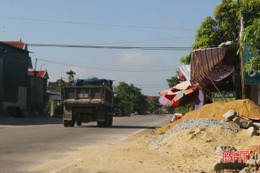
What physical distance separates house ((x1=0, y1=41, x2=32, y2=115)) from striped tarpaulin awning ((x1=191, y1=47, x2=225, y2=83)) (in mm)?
27479

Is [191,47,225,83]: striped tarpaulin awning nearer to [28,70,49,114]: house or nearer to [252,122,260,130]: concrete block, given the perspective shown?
[252,122,260,130]: concrete block

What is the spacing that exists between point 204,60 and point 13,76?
30348 millimetres

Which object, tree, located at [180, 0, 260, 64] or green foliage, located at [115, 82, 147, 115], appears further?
green foliage, located at [115, 82, 147, 115]

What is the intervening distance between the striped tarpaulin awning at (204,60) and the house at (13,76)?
27479 mm

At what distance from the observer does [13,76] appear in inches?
1634

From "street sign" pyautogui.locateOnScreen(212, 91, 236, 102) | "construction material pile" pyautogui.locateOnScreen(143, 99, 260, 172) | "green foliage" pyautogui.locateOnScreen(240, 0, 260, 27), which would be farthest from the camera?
"green foliage" pyautogui.locateOnScreen(240, 0, 260, 27)

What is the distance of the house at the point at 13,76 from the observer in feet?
127

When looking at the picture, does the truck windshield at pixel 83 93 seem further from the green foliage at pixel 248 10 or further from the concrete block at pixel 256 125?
the green foliage at pixel 248 10

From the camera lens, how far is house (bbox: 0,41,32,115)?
38812 millimetres

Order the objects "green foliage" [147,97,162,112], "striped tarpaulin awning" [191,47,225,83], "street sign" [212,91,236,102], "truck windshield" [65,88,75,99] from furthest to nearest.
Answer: "green foliage" [147,97,162,112] → "truck windshield" [65,88,75,99] → "street sign" [212,91,236,102] → "striped tarpaulin awning" [191,47,225,83]

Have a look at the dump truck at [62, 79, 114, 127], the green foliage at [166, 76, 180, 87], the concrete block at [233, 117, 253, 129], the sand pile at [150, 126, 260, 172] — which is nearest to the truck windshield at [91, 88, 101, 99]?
the dump truck at [62, 79, 114, 127]

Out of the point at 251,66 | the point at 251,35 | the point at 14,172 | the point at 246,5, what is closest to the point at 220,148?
the point at 251,66

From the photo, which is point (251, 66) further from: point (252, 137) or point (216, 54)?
point (216, 54)

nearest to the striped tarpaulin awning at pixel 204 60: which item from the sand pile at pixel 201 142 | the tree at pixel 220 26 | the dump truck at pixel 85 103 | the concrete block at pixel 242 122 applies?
the concrete block at pixel 242 122
